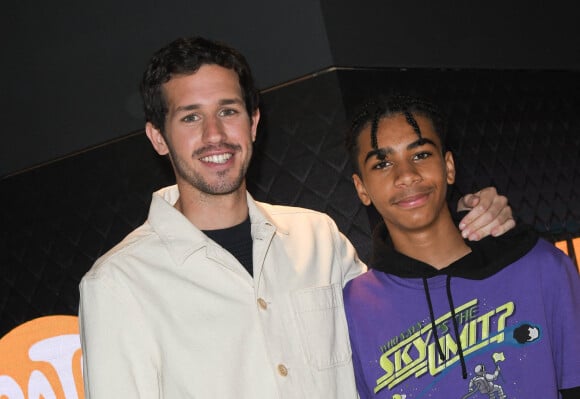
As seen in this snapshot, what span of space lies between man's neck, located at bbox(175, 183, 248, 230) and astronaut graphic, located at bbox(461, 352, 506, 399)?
0.69 m

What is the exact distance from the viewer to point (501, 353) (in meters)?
1.55

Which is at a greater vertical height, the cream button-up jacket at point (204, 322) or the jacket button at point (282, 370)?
the cream button-up jacket at point (204, 322)

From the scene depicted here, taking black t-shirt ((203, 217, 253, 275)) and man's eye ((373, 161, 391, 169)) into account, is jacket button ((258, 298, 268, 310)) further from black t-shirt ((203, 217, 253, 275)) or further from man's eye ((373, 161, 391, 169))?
man's eye ((373, 161, 391, 169))

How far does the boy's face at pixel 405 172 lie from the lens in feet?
5.40

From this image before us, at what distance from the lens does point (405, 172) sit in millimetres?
1647

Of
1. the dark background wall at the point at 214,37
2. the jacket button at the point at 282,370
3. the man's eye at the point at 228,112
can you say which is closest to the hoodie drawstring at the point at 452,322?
the jacket button at the point at 282,370

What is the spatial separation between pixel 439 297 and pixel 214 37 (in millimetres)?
1527

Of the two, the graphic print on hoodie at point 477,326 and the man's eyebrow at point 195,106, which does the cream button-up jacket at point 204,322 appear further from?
the man's eyebrow at point 195,106

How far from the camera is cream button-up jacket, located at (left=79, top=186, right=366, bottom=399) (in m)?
1.48

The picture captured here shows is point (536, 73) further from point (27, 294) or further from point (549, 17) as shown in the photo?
point (27, 294)

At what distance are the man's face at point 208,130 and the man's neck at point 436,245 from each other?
46 cm

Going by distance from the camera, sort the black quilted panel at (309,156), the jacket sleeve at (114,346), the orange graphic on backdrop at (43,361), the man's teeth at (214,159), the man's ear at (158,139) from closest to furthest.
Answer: the jacket sleeve at (114,346) < the man's teeth at (214,159) < the man's ear at (158,139) < the black quilted panel at (309,156) < the orange graphic on backdrop at (43,361)

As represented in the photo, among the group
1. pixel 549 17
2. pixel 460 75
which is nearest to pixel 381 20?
pixel 460 75

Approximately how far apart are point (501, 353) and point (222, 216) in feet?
2.44
